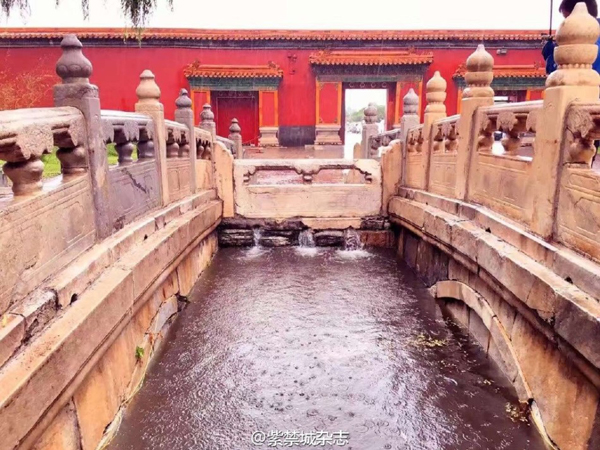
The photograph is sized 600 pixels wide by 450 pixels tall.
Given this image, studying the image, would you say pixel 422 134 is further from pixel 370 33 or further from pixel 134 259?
pixel 370 33

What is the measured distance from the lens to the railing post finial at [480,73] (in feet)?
15.4

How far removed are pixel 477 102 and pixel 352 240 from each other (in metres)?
3.51

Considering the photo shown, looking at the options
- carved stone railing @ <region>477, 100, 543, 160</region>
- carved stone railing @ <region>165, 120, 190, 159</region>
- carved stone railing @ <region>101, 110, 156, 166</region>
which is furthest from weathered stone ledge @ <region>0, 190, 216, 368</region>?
carved stone railing @ <region>477, 100, 543, 160</region>

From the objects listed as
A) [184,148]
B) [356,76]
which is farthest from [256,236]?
[356,76]

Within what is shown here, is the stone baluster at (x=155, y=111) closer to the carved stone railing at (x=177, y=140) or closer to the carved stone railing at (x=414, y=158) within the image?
Answer: the carved stone railing at (x=177, y=140)

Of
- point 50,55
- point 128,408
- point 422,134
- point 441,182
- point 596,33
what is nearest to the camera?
point 596,33

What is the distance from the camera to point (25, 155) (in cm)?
245

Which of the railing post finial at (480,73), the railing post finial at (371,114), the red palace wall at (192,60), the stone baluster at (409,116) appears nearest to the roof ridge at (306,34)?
the red palace wall at (192,60)

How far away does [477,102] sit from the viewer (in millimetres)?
4766

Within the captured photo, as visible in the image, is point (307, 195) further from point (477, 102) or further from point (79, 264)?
point (79, 264)

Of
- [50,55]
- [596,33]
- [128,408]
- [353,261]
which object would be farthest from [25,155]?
[50,55]

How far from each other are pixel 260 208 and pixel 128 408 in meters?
4.85

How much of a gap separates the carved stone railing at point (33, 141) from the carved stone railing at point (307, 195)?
4.67m

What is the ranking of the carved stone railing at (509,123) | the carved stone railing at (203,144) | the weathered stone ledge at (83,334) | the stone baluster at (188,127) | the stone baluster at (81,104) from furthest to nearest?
the carved stone railing at (203,144) → the stone baluster at (188,127) → the carved stone railing at (509,123) → the stone baluster at (81,104) → the weathered stone ledge at (83,334)
